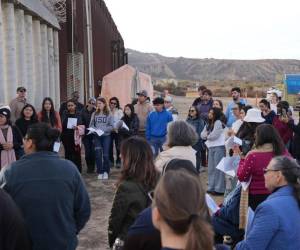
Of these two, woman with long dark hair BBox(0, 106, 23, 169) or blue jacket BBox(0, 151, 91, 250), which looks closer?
blue jacket BBox(0, 151, 91, 250)

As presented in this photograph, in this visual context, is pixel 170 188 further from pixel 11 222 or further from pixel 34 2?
pixel 34 2

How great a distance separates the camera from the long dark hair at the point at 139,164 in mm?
3857

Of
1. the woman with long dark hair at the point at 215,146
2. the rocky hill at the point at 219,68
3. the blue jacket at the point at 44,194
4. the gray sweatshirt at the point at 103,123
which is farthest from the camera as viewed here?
the rocky hill at the point at 219,68

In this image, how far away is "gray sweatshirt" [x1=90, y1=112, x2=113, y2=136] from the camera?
11211 millimetres

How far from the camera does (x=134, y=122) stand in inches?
474

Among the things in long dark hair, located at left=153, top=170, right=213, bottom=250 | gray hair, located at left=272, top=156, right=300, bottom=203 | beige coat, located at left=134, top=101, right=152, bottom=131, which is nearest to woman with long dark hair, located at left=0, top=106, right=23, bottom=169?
beige coat, located at left=134, top=101, right=152, bottom=131

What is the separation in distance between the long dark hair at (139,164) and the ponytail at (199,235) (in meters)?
1.49

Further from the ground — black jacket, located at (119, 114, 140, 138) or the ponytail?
the ponytail

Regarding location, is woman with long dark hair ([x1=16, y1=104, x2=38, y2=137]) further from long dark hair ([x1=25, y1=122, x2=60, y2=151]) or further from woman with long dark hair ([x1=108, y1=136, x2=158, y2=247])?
woman with long dark hair ([x1=108, y1=136, x2=158, y2=247])

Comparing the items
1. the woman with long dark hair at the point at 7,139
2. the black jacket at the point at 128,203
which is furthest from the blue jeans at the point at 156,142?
the black jacket at the point at 128,203

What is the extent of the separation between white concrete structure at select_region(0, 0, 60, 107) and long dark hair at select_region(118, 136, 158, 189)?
8390 millimetres

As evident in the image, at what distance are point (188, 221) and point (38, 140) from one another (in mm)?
1963

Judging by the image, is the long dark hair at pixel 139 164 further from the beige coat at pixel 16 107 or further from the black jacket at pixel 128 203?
the beige coat at pixel 16 107

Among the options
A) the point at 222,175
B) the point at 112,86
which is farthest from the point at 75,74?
the point at 222,175
